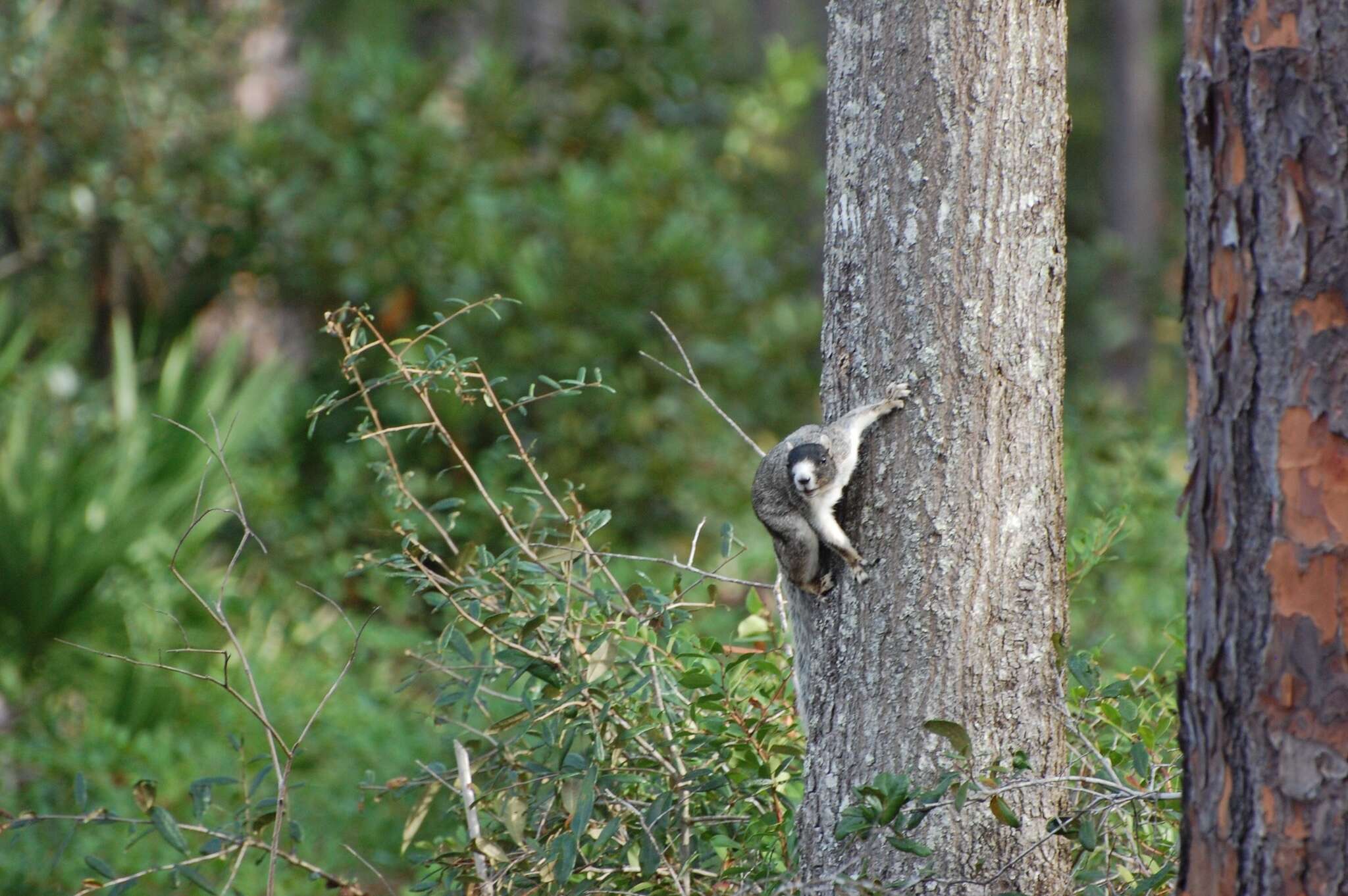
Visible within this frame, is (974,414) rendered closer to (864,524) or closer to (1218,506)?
(864,524)

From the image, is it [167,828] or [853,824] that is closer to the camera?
[853,824]

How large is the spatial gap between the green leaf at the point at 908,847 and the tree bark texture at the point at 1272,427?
47cm

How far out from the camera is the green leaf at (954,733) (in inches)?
83.6

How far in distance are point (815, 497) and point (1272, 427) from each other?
3.14ft

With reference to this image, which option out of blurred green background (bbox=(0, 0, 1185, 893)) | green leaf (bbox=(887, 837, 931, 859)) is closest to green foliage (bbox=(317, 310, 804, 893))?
green leaf (bbox=(887, 837, 931, 859))

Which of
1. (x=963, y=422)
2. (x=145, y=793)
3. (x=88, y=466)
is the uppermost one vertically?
(x=963, y=422)

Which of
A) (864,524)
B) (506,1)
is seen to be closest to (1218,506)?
(864,524)

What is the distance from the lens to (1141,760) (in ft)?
7.10

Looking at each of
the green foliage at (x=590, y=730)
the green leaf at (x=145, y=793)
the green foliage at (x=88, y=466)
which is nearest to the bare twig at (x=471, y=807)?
the green foliage at (x=590, y=730)

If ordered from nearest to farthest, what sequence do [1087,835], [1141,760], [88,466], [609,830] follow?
1. [1087,835]
2. [1141,760]
3. [609,830]
4. [88,466]

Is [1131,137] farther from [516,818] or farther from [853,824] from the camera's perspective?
[853,824]

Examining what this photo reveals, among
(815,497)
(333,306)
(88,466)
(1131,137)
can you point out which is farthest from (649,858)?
(1131,137)

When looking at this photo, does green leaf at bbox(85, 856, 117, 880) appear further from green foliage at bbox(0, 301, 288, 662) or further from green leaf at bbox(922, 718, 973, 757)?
green foliage at bbox(0, 301, 288, 662)

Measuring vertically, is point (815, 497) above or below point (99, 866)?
above
